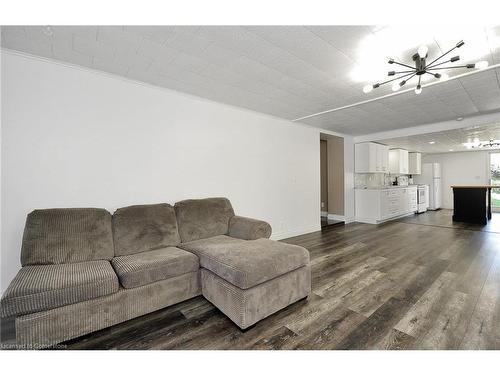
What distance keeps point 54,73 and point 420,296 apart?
4.28 meters

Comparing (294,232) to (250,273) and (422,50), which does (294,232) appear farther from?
(422,50)

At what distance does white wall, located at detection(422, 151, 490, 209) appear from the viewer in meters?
7.91

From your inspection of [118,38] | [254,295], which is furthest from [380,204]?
[118,38]

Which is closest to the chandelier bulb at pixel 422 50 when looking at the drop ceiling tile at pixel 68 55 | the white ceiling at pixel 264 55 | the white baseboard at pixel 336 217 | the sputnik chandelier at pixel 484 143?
the white ceiling at pixel 264 55

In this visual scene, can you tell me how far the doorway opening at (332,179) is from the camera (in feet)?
19.6

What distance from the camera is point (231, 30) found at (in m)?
1.81

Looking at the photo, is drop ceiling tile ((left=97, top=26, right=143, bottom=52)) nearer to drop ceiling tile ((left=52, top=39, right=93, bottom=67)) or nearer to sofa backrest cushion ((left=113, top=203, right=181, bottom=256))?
drop ceiling tile ((left=52, top=39, right=93, bottom=67))

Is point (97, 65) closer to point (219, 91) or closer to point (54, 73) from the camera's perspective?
point (54, 73)

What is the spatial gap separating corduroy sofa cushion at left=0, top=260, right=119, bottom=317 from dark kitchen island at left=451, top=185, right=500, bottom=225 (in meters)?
7.94

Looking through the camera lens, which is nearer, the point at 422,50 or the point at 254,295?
the point at 254,295

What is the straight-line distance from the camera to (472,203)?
579 centimetres

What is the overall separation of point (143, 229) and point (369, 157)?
5.76 m

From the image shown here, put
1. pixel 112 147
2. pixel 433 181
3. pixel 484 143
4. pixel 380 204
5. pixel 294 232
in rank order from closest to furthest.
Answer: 1. pixel 112 147
2. pixel 294 232
3. pixel 380 204
4. pixel 484 143
5. pixel 433 181
